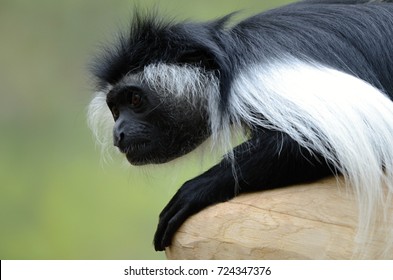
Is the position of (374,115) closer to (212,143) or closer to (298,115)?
(298,115)

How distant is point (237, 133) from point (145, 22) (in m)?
0.43

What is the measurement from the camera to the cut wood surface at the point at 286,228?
1.77 meters

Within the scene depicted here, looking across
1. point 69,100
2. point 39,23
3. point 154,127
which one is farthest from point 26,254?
point 154,127

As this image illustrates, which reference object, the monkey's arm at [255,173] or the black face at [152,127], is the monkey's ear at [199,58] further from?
the monkey's arm at [255,173]

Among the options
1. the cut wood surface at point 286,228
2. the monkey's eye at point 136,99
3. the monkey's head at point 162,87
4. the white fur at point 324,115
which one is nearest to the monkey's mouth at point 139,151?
the monkey's head at point 162,87

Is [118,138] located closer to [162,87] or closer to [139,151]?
[139,151]

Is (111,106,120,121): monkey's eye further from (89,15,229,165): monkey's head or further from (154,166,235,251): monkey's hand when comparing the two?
(154,166,235,251): monkey's hand

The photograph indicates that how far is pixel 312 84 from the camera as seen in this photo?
6.58 feet

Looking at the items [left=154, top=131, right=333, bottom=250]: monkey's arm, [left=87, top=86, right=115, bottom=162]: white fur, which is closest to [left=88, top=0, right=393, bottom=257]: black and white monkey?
[left=154, top=131, right=333, bottom=250]: monkey's arm

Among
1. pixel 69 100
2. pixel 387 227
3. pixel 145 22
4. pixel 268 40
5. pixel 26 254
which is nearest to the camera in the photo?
pixel 387 227

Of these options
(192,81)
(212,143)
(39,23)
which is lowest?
(212,143)

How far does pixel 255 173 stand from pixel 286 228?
0.71 feet

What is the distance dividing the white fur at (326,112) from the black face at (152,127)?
0.23 meters

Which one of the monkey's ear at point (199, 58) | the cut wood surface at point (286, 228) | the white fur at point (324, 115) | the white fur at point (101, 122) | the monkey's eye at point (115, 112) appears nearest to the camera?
the cut wood surface at point (286, 228)
